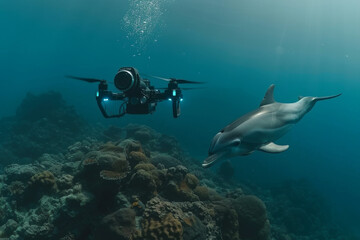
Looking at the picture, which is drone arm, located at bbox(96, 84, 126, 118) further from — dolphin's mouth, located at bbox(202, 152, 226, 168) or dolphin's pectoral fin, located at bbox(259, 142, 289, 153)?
dolphin's pectoral fin, located at bbox(259, 142, 289, 153)

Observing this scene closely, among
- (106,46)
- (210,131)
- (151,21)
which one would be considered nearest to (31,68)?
(106,46)

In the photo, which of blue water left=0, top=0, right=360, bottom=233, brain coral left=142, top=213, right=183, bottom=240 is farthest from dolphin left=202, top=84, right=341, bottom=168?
blue water left=0, top=0, right=360, bottom=233

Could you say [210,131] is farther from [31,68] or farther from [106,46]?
[31,68]

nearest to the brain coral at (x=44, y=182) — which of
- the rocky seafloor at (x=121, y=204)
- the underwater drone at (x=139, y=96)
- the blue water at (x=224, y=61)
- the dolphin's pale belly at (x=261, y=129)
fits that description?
the rocky seafloor at (x=121, y=204)

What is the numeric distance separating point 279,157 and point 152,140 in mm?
34238

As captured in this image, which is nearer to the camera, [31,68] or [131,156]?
[131,156]

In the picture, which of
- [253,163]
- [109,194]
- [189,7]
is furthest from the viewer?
[189,7]

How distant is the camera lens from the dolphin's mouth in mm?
2483

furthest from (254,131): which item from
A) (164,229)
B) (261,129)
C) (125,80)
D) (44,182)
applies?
(44,182)

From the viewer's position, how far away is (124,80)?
16.7 feet

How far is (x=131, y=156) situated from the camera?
29.0 feet

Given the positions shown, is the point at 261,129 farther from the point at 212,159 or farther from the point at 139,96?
the point at 139,96

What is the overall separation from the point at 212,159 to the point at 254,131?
2.79ft

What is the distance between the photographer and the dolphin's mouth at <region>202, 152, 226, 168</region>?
10.8ft
